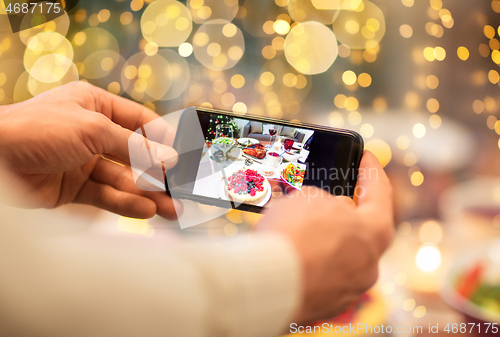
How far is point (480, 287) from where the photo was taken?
0.43 m

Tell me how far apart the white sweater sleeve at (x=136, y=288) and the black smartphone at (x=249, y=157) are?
19 cm

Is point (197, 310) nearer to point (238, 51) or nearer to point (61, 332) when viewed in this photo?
point (61, 332)

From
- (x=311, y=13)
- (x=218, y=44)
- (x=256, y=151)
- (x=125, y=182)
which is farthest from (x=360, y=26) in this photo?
(x=125, y=182)

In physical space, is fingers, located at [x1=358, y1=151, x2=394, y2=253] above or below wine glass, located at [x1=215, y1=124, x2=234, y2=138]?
below

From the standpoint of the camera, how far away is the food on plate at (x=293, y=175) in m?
0.43

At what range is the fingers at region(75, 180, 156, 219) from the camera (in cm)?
48

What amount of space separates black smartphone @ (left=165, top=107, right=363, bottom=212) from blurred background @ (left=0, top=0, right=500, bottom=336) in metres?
0.16

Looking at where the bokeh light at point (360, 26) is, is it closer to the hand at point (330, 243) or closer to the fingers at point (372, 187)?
the fingers at point (372, 187)

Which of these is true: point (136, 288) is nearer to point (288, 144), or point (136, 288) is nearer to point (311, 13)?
point (288, 144)

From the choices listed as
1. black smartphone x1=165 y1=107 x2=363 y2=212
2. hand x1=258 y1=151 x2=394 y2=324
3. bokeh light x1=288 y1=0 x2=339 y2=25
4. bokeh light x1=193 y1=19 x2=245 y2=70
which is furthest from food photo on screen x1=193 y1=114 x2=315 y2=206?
bokeh light x1=288 y1=0 x2=339 y2=25

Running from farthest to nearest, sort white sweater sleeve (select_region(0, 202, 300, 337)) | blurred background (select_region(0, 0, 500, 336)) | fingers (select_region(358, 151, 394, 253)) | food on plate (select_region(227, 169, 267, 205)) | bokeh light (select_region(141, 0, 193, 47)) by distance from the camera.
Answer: bokeh light (select_region(141, 0, 193, 47)) < blurred background (select_region(0, 0, 500, 336)) < food on plate (select_region(227, 169, 267, 205)) < fingers (select_region(358, 151, 394, 253)) < white sweater sleeve (select_region(0, 202, 300, 337))

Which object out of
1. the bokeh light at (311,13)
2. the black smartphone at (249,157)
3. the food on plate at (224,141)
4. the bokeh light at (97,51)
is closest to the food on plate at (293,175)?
the black smartphone at (249,157)

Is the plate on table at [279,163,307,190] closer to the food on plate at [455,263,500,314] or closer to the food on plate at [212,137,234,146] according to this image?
the food on plate at [212,137,234,146]

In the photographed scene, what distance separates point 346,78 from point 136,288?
0.63 metres
